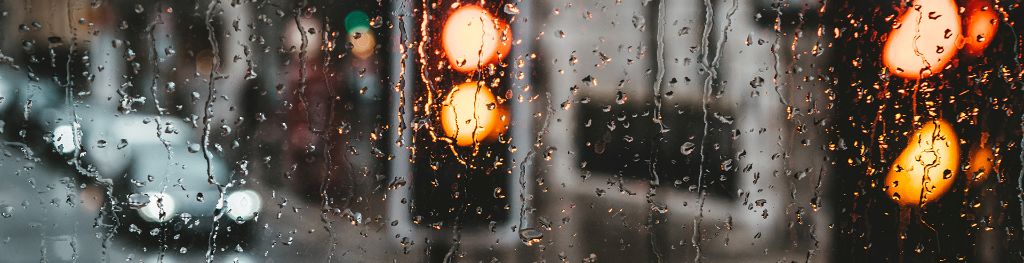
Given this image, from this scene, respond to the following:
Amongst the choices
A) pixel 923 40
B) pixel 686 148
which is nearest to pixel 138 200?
pixel 686 148

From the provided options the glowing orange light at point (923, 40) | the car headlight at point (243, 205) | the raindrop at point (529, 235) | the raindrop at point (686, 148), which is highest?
the glowing orange light at point (923, 40)

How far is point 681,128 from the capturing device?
0.94 metres

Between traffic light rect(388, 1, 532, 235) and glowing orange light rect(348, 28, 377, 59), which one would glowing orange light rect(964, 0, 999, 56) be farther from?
glowing orange light rect(348, 28, 377, 59)

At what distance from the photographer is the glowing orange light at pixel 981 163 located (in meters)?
0.98

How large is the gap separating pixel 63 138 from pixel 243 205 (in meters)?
0.22

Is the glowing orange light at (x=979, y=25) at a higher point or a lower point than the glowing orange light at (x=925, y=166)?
higher

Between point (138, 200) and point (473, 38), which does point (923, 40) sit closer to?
point (473, 38)

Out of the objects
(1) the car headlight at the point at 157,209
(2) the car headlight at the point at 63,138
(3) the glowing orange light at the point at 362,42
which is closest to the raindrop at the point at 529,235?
(3) the glowing orange light at the point at 362,42

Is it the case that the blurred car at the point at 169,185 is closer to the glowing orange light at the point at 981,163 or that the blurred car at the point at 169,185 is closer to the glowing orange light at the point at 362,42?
the glowing orange light at the point at 362,42

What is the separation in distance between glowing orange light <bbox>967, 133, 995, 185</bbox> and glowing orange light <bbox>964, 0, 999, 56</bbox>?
0.12 m

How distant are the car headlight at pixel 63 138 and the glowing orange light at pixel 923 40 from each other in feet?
3.41

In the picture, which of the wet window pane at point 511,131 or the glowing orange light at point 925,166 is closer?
the wet window pane at point 511,131

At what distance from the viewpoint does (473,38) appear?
0.91 meters

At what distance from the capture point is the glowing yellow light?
919 mm
